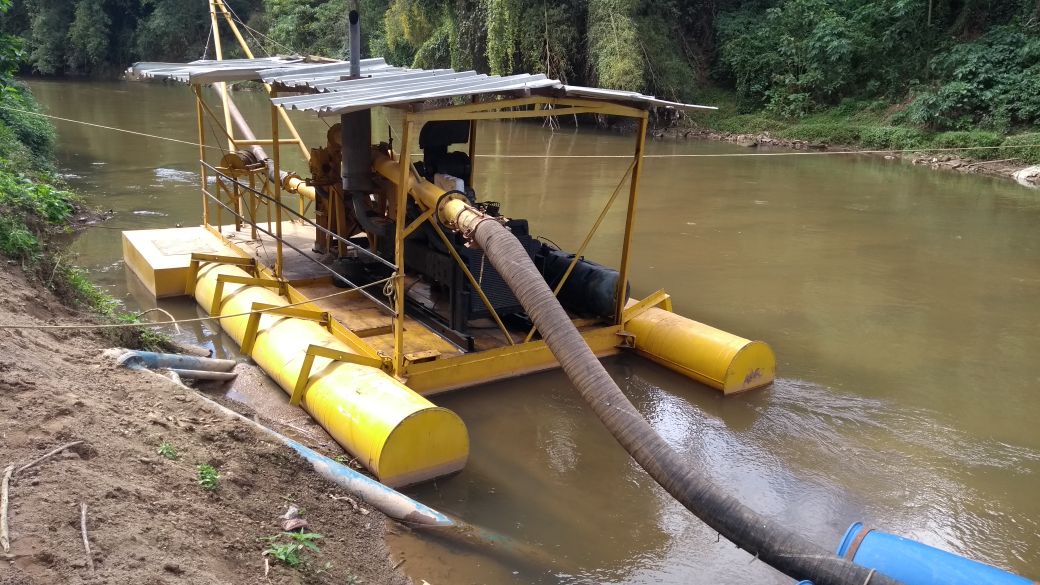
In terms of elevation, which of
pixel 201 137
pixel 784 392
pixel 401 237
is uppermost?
pixel 201 137

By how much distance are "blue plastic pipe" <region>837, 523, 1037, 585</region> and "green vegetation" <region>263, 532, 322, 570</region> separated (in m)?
2.79

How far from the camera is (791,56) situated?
28.0 metres

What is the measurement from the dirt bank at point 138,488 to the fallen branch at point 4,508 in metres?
0.03

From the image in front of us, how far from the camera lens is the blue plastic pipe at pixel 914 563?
12.8 feet

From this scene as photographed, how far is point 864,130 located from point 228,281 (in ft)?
71.2

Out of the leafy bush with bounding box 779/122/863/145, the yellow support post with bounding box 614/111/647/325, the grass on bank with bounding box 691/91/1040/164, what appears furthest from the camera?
the leafy bush with bounding box 779/122/863/145

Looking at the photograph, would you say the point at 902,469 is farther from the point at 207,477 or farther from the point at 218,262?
the point at 218,262

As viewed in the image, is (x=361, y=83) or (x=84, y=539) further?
(x=361, y=83)

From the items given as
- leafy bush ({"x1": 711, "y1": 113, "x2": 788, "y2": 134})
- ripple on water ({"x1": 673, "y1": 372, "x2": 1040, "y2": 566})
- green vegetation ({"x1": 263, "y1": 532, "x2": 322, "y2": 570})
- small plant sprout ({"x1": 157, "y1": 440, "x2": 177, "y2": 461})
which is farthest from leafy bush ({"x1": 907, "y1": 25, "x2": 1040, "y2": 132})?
small plant sprout ({"x1": 157, "y1": 440, "x2": 177, "y2": 461})

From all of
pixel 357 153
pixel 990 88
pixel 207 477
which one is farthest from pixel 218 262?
pixel 990 88

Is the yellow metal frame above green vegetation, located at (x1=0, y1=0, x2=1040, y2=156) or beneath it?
beneath

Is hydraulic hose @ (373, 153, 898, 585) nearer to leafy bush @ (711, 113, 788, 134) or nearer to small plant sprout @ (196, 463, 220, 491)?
small plant sprout @ (196, 463, 220, 491)

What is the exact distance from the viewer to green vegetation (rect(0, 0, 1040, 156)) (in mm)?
22891

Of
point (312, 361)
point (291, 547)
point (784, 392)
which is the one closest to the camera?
point (291, 547)
